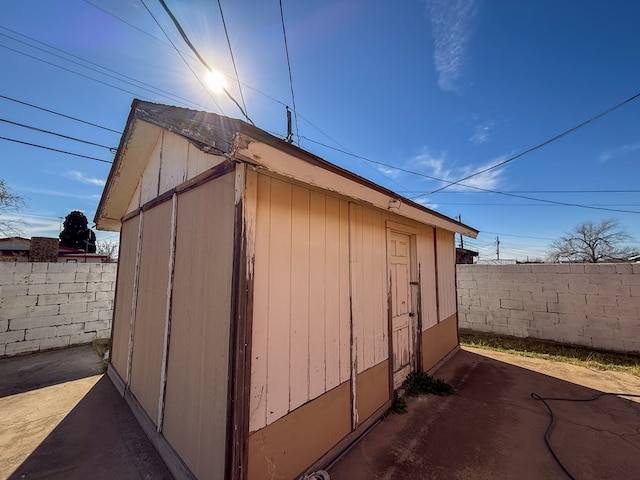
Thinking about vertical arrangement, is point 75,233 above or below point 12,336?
above

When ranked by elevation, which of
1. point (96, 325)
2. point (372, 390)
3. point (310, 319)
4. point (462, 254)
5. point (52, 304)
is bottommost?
point (96, 325)

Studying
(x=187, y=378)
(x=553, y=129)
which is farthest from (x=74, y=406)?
(x=553, y=129)

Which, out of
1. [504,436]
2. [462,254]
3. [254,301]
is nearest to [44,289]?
[254,301]

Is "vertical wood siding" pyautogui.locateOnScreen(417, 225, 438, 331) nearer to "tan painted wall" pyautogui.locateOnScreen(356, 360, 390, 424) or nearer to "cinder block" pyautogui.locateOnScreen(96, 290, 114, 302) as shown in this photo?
"tan painted wall" pyautogui.locateOnScreen(356, 360, 390, 424)

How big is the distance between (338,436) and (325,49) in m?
5.45

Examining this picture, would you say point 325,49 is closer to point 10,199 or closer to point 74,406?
point 74,406

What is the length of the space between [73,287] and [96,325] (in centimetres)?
109

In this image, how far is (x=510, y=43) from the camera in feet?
15.1

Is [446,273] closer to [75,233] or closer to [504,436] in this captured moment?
[504,436]

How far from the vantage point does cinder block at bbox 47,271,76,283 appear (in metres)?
5.68

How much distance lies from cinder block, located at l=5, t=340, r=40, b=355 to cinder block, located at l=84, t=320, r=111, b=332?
2.67 ft

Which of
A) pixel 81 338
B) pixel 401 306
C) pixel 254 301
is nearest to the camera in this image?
pixel 254 301

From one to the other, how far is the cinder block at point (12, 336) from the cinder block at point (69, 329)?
542 millimetres

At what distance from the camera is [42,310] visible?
5.55m
